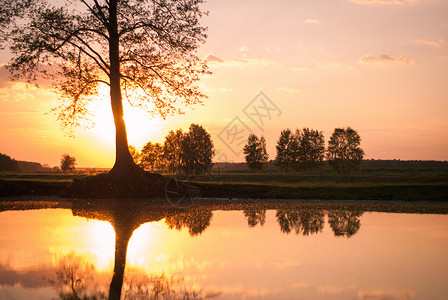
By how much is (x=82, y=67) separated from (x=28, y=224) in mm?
14487

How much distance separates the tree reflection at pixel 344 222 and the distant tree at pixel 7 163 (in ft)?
428

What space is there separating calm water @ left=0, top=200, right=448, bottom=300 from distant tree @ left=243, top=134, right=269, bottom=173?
88849mm

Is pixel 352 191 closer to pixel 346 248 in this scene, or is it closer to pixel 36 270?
pixel 346 248

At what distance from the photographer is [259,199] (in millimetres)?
22062

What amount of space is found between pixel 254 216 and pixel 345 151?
9459 centimetres

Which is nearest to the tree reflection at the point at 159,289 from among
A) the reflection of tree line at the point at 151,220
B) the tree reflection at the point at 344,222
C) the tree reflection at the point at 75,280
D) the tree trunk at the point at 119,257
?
the reflection of tree line at the point at 151,220

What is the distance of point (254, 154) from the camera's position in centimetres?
10344

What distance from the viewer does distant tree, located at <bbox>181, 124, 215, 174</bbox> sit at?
8388 cm

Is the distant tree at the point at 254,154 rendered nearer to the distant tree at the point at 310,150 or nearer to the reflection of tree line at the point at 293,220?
the distant tree at the point at 310,150

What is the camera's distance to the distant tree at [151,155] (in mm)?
120275

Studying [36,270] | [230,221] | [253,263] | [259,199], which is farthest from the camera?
[259,199]

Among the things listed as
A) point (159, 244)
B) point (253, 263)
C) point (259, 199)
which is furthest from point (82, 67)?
point (253, 263)

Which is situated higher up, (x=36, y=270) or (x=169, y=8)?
(x=169, y=8)

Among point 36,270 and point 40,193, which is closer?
point 36,270
